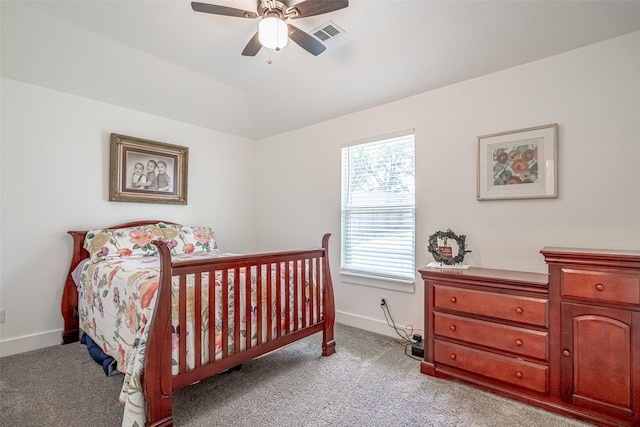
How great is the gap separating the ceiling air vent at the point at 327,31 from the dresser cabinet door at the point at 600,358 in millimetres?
2564

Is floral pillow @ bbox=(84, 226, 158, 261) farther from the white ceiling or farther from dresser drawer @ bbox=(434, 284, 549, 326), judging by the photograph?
dresser drawer @ bbox=(434, 284, 549, 326)

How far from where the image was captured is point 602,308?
1713 mm

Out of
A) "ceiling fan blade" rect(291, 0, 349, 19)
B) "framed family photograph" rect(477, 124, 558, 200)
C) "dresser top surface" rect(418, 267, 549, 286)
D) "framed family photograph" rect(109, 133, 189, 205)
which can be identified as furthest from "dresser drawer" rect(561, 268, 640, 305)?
"framed family photograph" rect(109, 133, 189, 205)

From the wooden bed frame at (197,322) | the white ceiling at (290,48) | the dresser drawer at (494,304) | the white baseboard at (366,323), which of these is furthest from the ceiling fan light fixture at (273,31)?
the white baseboard at (366,323)

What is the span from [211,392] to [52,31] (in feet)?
10.2

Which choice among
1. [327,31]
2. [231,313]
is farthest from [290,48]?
[231,313]

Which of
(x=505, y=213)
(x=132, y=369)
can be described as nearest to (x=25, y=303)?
(x=132, y=369)

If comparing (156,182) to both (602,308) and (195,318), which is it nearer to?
(195,318)

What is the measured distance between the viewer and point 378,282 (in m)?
3.18

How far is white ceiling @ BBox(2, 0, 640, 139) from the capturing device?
2.14 meters

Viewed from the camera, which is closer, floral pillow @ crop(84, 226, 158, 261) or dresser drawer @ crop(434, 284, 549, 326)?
dresser drawer @ crop(434, 284, 549, 326)

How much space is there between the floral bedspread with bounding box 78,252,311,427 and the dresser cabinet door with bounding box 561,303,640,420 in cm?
179

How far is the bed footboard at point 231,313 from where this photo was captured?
1616 millimetres

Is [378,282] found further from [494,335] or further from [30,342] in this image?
[30,342]
